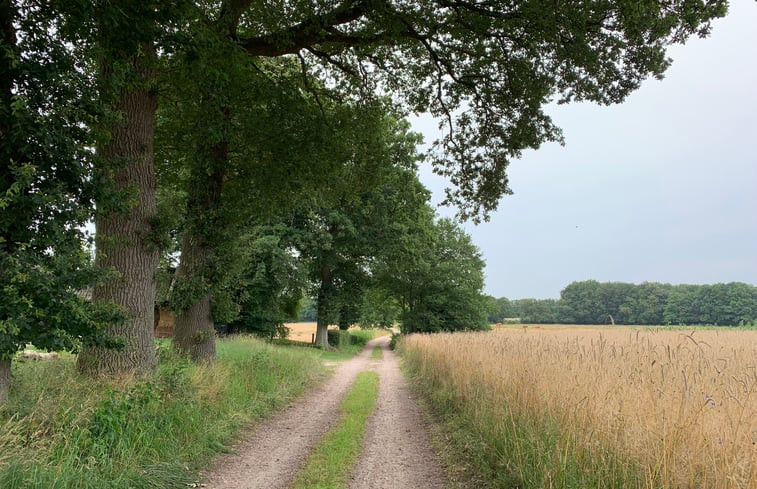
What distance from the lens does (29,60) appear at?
4.58 meters

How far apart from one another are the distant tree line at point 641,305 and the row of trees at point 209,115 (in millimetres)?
34545

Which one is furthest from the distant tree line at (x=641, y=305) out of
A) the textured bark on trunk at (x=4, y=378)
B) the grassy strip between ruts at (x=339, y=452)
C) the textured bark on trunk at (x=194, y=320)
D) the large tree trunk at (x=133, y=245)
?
the textured bark on trunk at (x=4, y=378)

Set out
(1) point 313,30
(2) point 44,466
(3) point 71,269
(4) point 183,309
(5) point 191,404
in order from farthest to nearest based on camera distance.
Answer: (4) point 183,309 → (1) point 313,30 → (5) point 191,404 → (3) point 71,269 → (2) point 44,466

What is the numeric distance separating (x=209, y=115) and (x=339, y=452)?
7468 millimetres

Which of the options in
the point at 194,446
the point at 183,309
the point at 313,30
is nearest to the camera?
the point at 194,446

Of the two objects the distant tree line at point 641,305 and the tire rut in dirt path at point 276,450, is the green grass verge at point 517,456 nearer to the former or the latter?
the tire rut in dirt path at point 276,450

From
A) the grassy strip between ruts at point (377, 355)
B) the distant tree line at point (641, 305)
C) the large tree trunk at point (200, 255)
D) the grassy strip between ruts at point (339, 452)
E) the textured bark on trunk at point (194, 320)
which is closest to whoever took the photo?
the grassy strip between ruts at point (339, 452)

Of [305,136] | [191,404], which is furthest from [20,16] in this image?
[305,136]

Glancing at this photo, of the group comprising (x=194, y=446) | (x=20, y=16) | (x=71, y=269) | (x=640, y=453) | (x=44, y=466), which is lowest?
(x=194, y=446)

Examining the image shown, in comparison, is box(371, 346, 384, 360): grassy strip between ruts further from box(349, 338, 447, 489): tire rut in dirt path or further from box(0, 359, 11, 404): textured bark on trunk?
box(0, 359, 11, 404): textured bark on trunk

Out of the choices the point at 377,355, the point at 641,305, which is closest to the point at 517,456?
the point at 377,355

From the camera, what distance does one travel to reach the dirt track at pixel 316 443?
5.14 m

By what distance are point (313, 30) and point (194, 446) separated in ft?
26.0

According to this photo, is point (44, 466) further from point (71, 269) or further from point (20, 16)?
point (20, 16)
